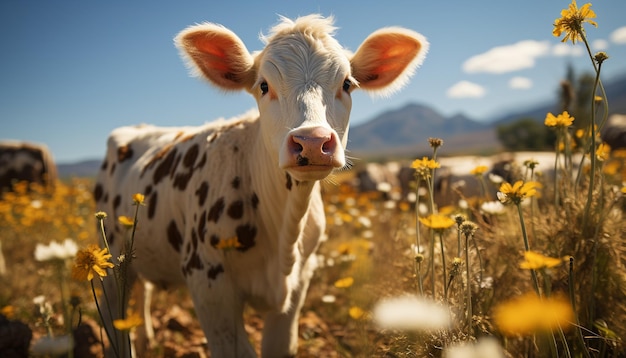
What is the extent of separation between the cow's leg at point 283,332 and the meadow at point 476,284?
35cm

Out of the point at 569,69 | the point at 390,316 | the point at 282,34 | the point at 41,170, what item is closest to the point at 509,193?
the point at 390,316

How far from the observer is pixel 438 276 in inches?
105

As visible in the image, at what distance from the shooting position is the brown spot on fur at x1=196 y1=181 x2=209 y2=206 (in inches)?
114

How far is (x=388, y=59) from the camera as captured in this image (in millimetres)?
3090

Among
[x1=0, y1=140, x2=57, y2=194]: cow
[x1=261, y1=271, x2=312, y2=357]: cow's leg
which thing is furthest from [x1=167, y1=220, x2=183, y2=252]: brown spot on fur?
[x1=0, y1=140, x2=57, y2=194]: cow

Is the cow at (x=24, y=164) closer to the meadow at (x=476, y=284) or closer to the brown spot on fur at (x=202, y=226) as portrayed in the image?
the meadow at (x=476, y=284)

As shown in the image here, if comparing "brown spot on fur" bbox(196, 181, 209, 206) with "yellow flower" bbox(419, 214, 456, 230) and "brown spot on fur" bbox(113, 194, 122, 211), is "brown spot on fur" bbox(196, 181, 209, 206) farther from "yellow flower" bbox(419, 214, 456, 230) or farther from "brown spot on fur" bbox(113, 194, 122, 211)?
"yellow flower" bbox(419, 214, 456, 230)

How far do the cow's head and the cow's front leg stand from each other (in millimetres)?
852

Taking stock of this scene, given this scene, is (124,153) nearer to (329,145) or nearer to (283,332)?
(283,332)

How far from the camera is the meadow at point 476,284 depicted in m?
1.66

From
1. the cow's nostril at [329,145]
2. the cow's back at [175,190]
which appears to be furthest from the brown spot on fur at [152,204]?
the cow's nostril at [329,145]

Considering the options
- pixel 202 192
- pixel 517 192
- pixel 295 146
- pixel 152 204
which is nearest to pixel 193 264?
pixel 202 192

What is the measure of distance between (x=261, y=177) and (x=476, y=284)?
1.45 meters

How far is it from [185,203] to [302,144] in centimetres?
153
